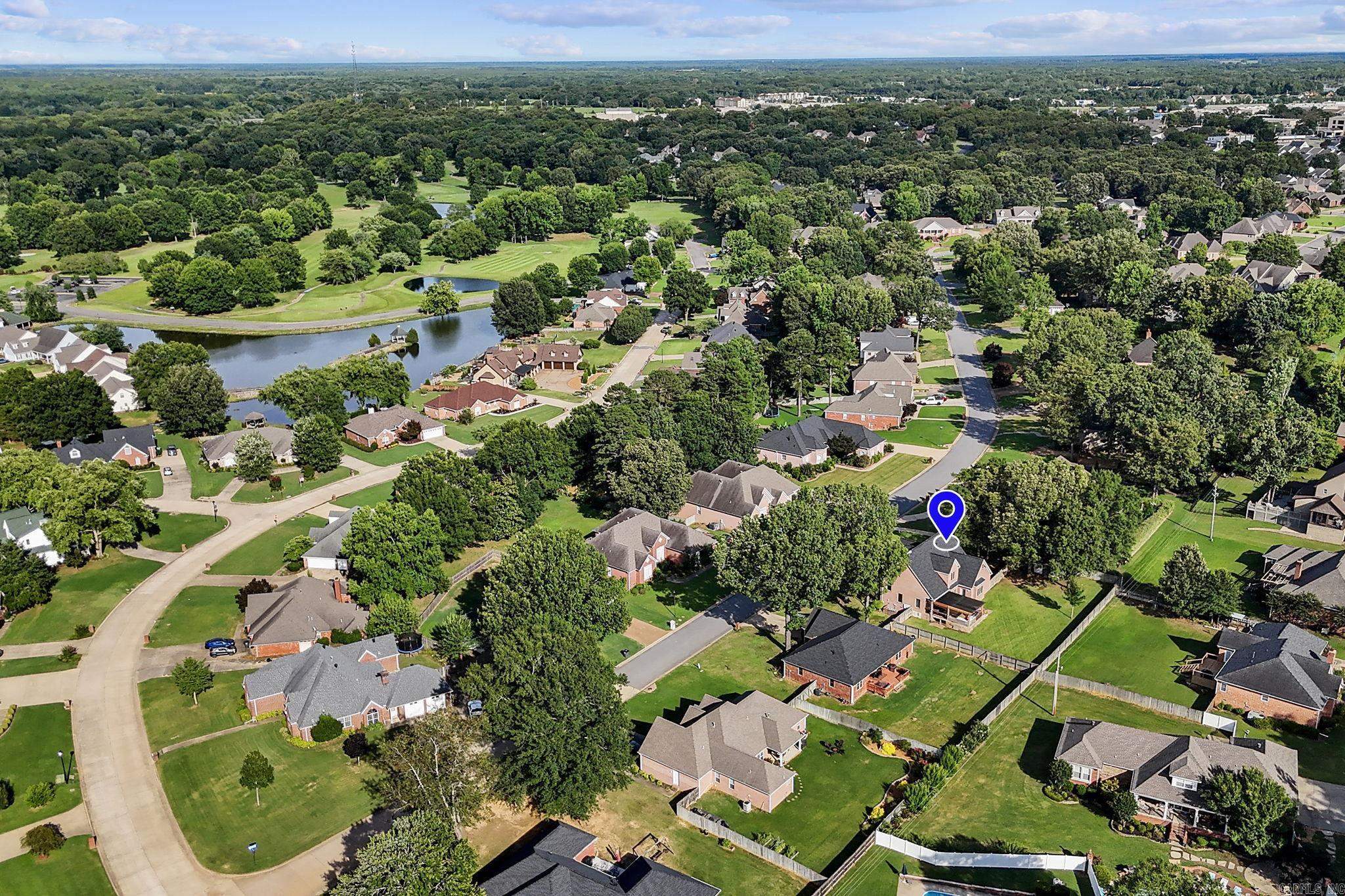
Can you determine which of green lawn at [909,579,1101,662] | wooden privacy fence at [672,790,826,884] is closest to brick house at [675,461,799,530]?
green lawn at [909,579,1101,662]

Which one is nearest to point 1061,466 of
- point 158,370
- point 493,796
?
point 493,796

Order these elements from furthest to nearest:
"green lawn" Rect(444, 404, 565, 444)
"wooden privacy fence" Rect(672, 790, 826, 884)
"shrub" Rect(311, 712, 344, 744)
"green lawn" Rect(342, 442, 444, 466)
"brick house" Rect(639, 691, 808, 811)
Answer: "green lawn" Rect(444, 404, 565, 444), "green lawn" Rect(342, 442, 444, 466), "shrub" Rect(311, 712, 344, 744), "brick house" Rect(639, 691, 808, 811), "wooden privacy fence" Rect(672, 790, 826, 884)

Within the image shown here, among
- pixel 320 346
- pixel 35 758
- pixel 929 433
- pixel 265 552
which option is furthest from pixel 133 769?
pixel 320 346

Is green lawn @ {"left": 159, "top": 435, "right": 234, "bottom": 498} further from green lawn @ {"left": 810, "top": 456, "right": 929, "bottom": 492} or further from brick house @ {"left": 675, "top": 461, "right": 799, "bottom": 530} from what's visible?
green lawn @ {"left": 810, "top": 456, "right": 929, "bottom": 492}

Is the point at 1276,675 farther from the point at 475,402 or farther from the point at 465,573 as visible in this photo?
the point at 475,402

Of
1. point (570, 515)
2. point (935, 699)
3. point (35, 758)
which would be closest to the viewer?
point (35, 758)
